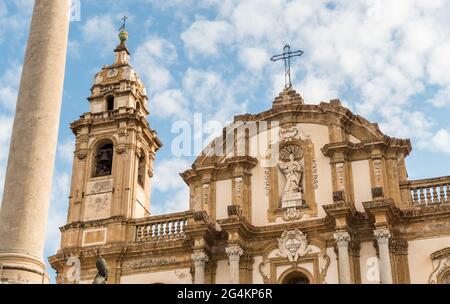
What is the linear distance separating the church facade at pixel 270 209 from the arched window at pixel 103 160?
54mm

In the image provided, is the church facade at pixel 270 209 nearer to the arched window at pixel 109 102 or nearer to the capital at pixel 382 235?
the capital at pixel 382 235

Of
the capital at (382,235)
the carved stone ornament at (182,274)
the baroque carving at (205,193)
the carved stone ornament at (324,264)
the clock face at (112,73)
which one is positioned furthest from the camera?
the clock face at (112,73)

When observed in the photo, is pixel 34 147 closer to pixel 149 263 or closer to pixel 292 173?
pixel 149 263

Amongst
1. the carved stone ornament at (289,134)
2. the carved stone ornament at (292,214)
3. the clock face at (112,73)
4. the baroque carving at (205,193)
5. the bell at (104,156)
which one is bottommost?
the carved stone ornament at (292,214)

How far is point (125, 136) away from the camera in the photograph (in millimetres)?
26703

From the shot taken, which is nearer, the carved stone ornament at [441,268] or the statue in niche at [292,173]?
the carved stone ornament at [441,268]

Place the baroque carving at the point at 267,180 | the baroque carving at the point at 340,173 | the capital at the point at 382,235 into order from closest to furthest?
the capital at the point at 382,235 < the baroque carving at the point at 340,173 < the baroque carving at the point at 267,180

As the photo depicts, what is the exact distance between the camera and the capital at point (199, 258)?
23078 mm

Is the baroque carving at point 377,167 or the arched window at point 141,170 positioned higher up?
the arched window at point 141,170

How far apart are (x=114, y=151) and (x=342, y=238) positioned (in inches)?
353

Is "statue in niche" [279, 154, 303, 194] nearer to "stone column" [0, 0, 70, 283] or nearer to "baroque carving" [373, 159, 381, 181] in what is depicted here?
"baroque carving" [373, 159, 381, 181]

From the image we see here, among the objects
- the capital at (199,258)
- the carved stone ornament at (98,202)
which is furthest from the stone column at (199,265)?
the carved stone ornament at (98,202)

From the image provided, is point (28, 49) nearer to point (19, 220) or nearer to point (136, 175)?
point (19, 220)

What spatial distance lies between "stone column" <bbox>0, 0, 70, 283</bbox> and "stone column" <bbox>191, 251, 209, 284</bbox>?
10.6m
